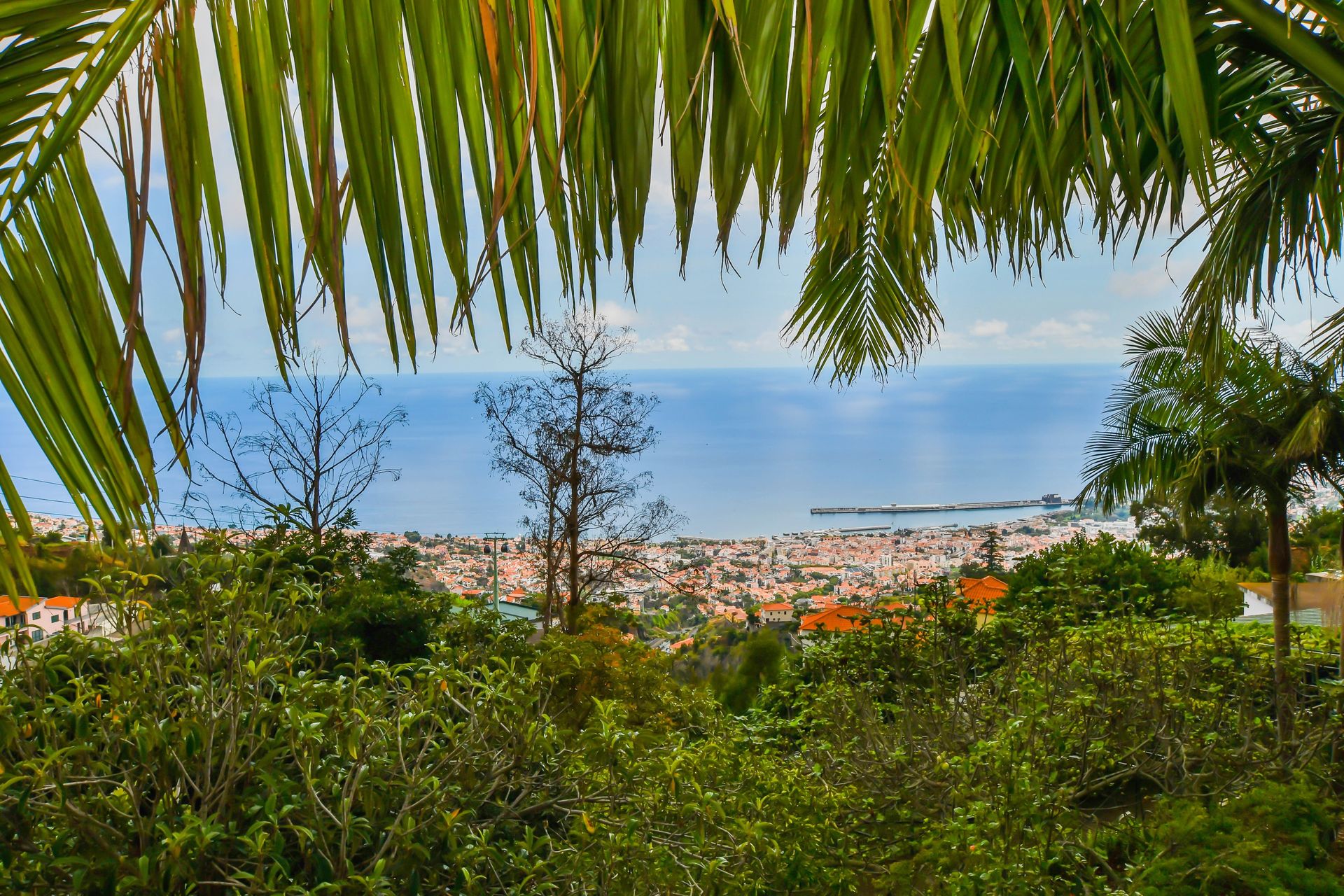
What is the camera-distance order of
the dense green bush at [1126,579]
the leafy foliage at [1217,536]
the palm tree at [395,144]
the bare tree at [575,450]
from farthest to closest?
1. the leafy foliage at [1217,536]
2. the bare tree at [575,450]
3. the dense green bush at [1126,579]
4. the palm tree at [395,144]

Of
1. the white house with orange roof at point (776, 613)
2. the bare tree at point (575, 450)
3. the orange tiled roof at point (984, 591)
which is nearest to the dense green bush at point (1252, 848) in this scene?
the orange tiled roof at point (984, 591)

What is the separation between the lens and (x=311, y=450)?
6625 mm

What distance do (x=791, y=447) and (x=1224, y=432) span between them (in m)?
10.2

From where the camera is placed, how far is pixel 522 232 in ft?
1.18

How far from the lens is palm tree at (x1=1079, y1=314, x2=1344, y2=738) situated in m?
4.21

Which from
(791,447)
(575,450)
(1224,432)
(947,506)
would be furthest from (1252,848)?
(791,447)

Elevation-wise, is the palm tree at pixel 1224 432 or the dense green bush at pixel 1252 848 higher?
the palm tree at pixel 1224 432

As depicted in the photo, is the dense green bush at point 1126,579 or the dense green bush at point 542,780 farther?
the dense green bush at point 1126,579

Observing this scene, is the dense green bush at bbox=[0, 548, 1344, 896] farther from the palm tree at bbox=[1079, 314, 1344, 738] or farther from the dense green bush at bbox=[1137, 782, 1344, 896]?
the palm tree at bbox=[1079, 314, 1344, 738]

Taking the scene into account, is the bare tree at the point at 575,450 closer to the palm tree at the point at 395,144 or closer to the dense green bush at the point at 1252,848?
the dense green bush at the point at 1252,848

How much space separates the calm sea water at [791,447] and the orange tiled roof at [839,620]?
1971 mm

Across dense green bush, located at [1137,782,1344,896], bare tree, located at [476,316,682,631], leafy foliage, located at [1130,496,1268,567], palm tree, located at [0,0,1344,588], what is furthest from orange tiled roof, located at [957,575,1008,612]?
palm tree, located at [0,0,1344,588]

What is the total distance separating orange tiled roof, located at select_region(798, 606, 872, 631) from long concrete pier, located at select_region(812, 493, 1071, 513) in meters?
5.67

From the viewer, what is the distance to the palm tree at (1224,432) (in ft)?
13.8
